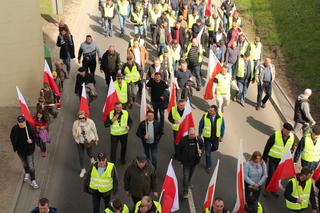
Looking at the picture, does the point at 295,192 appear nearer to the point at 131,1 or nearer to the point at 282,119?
the point at 282,119

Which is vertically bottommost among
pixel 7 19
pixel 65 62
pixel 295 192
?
pixel 295 192

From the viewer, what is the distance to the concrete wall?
13727 mm

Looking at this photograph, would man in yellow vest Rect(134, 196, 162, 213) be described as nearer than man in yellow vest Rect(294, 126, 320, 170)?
Yes

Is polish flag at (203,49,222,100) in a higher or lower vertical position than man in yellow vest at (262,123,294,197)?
higher

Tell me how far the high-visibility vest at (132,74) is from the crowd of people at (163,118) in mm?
29

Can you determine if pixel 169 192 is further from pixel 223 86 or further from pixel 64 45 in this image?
pixel 64 45

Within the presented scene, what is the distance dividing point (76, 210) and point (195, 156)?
271 centimetres

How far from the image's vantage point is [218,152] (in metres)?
12.6

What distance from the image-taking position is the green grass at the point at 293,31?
18.0 metres

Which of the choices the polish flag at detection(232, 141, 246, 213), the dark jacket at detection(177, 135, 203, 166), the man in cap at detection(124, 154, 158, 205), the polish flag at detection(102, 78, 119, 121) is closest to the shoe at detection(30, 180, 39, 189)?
the polish flag at detection(102, 78, 119, 121)

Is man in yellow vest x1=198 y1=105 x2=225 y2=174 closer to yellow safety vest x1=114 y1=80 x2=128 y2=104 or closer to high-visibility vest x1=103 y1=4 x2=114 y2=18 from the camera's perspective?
yellow safety vest x1=114 y1=80 x2=128 y2=104

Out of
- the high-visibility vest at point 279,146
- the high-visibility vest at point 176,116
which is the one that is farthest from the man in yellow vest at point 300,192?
the high-visibility vest at point 176,116

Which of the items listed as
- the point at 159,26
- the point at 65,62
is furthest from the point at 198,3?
the point at 65,62

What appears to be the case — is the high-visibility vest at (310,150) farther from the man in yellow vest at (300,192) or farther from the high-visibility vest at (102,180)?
the high-visibility vest at (102,180)
